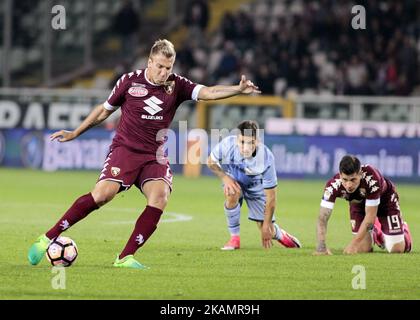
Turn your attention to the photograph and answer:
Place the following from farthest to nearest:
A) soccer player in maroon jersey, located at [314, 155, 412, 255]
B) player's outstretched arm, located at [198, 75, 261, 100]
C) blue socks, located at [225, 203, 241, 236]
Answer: blue socks, located at [225, 203, 241, 236]
soccer player in maroon jersey, located at [314, 155, 412, 255]
player's outstretched arm, located at [198, 75, 261, 100]

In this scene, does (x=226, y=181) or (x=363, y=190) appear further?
(x=363, y=190)

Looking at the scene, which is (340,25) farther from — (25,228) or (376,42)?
(25,228)

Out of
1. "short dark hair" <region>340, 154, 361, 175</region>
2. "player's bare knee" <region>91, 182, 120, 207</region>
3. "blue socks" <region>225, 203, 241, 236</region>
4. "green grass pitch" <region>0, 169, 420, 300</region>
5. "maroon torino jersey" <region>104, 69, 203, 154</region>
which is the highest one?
"maroon torino jersey" <region>104, 69, 203, 154</region>

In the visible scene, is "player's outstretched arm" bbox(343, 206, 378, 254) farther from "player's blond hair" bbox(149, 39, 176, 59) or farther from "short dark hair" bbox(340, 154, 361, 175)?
"player's blond hair" bbox(149, 39, 176, 59)

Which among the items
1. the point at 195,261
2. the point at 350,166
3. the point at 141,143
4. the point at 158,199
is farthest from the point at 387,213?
the point at 141,143

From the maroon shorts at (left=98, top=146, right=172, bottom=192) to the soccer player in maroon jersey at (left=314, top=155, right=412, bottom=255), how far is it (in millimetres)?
1911

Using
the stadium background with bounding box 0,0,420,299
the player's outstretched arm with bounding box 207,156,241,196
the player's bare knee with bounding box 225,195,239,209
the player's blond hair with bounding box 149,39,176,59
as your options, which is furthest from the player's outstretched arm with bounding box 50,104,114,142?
the stadium background with bounding box 0,0,420,299

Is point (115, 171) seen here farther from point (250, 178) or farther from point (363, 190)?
point (363, 190)

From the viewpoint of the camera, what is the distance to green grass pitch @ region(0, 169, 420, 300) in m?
9.05

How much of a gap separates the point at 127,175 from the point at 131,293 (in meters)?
1.90

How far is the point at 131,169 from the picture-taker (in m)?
10.5

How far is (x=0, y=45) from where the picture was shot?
104ft

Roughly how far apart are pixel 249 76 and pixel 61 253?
1835 cm

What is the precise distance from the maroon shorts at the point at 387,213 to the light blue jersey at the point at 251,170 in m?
0.97
